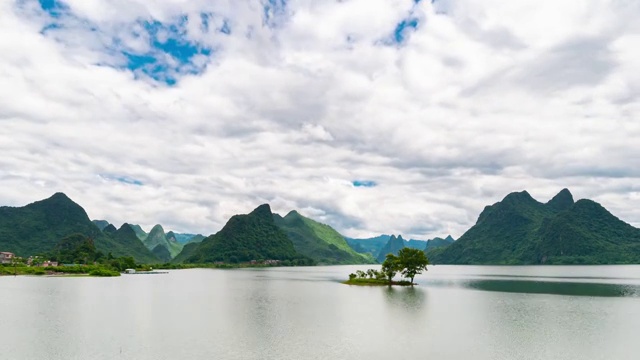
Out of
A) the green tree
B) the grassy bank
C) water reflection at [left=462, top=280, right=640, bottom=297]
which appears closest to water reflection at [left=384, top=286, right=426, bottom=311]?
the green tree

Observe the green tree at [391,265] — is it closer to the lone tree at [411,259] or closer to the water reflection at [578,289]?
the lone tree at [411,259]

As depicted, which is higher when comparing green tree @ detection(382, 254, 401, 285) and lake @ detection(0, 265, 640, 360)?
green tree @ detection(382, 254, 401, 285)

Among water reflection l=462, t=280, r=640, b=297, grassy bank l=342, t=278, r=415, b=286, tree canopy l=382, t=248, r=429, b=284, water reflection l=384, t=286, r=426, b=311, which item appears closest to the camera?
water reflection l=384, t=286, r=426, b=311

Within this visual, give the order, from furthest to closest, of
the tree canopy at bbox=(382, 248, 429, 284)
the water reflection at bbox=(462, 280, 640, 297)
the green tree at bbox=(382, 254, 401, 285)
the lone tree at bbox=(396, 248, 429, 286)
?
1. the green tree at bbox=(382, 254, 401, 285)
2. the tree canopy at bbox=(382, 248, 429, 284)
3. the lone tree at bbox=(396, 248, 429, 286)
4. the water reflection at bbox=(462, 280, 640, 297)

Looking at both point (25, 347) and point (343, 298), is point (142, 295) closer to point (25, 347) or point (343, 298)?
point (343, 298)

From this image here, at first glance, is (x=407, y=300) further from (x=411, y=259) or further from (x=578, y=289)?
(x=578, y=289)

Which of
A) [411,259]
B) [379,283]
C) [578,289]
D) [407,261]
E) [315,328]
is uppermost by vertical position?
[411,259]

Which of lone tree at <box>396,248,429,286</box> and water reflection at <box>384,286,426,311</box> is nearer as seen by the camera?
water reflection at <box>384,286,426,311</box>

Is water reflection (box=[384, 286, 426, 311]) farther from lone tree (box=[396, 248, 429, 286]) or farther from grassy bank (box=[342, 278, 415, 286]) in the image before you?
grassy bank (box=[342, 278, 415, 286])

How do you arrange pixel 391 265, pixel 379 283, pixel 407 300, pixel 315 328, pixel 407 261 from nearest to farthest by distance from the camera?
1. pixel 315 328
2. pixel 407 300
3. pixel 407 261
4. pixel 391 265
5. pixel 379 283

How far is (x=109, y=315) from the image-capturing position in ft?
295

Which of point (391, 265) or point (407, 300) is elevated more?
point (391, 265)

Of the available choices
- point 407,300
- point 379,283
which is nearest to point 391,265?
point 379,283

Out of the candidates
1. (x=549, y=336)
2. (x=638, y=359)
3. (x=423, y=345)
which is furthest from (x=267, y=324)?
(x=638, y=359)
